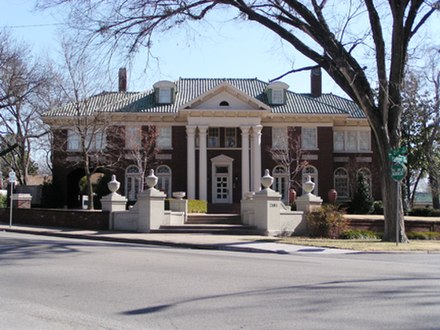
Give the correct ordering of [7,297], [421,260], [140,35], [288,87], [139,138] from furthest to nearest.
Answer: [288,87] → [139,138] → [140,35] → [421,260] → [7,297]

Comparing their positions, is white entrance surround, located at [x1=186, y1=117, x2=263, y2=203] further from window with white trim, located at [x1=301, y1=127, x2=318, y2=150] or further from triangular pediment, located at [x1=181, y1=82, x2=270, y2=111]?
window with white trim, located at [x1=301, y1=127, x2=318, y2=150]

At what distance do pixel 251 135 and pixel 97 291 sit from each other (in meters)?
32.8

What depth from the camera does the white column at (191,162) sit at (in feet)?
129

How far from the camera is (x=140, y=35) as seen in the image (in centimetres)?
1961

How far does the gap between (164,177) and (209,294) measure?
33.2m

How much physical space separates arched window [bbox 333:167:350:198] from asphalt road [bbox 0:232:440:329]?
98.4 ft

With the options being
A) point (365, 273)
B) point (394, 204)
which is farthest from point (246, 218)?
point (365, 273)

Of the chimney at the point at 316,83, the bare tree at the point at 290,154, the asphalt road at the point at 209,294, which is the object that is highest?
the chimney at the point at 316,83

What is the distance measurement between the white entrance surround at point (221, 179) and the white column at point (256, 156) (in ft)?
6.85

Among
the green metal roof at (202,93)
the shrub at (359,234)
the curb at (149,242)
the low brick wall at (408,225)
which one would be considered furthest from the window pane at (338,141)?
the curb at (149,242)

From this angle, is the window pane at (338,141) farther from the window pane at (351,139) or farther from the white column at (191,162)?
the white column at (191,162)

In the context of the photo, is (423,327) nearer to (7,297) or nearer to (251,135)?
(7,297)

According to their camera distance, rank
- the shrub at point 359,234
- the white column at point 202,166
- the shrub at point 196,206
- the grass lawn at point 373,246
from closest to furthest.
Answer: the grass lawn at point 373,246 < the shrub at point 359,234 < the shrub at point 196,206 < the white column at point 202,166

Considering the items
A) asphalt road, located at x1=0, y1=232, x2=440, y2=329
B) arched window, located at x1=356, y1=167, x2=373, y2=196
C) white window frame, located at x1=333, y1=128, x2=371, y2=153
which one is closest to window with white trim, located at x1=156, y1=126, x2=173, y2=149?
white window frame, located at x1=333, y1=128, x2=371, y2=153
